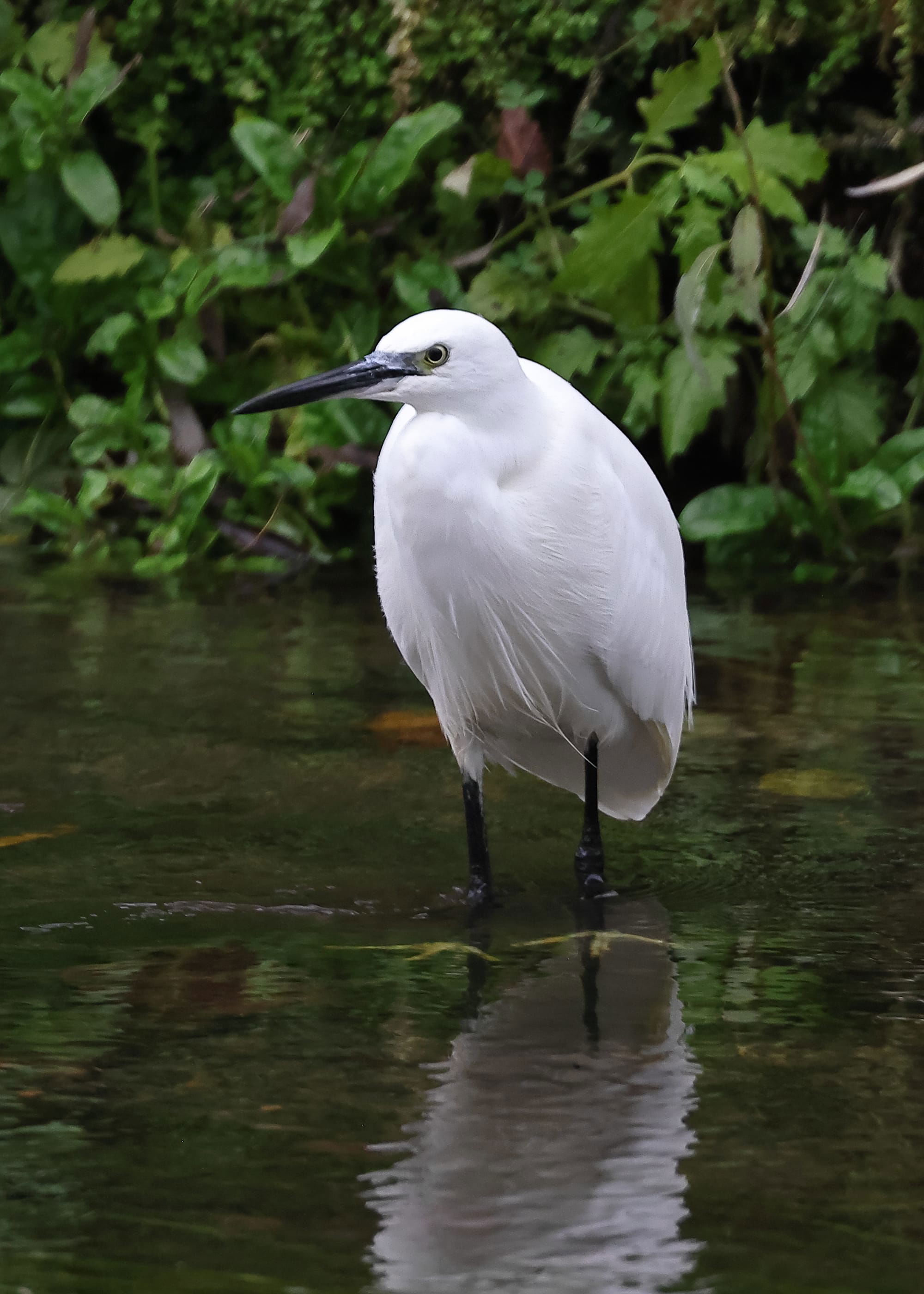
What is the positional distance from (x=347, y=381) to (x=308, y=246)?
3.03 metres

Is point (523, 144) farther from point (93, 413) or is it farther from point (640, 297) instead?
point (93, 413)

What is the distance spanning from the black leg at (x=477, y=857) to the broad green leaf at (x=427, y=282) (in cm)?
293

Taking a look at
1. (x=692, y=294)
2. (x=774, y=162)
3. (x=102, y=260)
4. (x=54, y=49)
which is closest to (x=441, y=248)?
(x=102, y=260)

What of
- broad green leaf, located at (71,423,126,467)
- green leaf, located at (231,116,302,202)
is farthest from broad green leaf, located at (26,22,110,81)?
broad green leaf, located at (71,423,126,467)

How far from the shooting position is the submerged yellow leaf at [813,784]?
367cm

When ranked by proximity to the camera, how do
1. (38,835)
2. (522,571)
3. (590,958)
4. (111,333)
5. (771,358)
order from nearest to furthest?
(590,958), (522,571), (38,835), (771,358), (111,333)

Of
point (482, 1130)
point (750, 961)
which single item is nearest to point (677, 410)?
point (750, 961)

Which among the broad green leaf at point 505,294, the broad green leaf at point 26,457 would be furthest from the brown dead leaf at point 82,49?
the broad green leaf at point 505,294

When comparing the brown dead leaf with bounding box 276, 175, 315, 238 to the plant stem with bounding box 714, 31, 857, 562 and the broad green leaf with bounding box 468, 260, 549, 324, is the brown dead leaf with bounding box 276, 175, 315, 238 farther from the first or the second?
the plant stem with bounding box 714, 31, 857, 562

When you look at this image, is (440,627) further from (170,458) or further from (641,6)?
(641,6)

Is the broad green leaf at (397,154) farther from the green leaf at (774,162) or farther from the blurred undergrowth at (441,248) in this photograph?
the green leaf at (774,162)

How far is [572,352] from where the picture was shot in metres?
5.79

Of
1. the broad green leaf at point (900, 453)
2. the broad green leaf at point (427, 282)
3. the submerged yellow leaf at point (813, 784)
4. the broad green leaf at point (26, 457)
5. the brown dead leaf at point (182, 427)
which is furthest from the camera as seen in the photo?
the broad green leaf at point (26, 457)

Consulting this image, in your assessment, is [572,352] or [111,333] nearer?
[572,352]
